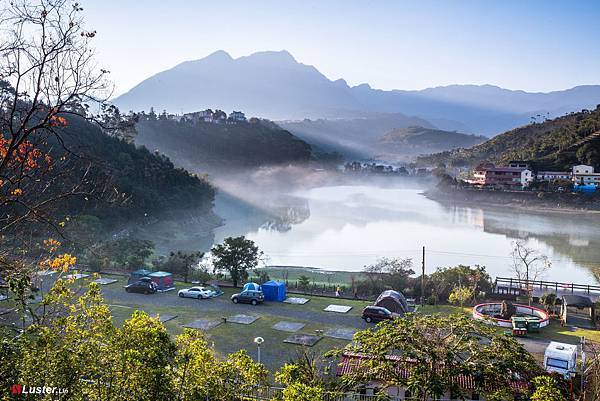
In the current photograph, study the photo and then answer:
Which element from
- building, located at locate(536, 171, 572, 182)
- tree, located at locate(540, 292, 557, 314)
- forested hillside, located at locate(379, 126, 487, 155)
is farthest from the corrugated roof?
forested hillside, located at locate(379, 126, 487, 155)

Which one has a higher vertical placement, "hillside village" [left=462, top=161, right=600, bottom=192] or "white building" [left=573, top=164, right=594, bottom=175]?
"white building" [left=573, top=164, right=594, bottom=175]

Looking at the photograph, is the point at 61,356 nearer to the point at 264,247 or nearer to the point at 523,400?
the point at 523,400

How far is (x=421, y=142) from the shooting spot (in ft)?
556

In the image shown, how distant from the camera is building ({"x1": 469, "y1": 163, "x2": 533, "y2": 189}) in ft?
207

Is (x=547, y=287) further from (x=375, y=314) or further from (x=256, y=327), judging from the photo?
(x=256, y=327)

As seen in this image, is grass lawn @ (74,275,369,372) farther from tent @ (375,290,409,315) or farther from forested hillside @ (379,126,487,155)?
forested hillside @ (379,126,487,155)

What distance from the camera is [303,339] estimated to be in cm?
1299

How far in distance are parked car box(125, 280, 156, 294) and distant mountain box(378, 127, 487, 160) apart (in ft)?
471

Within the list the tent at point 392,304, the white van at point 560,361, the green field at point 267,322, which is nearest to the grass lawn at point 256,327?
the green field at point 267,322

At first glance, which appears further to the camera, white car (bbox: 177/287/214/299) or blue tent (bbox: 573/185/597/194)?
blue tent (bbox: 573/185/597/194)

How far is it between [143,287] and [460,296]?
1115 centimetres

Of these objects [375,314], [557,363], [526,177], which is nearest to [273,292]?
[375,314]

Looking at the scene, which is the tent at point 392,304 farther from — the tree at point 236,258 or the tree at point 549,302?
the tree at point 236,258

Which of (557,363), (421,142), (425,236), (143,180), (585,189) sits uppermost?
(421,142)
